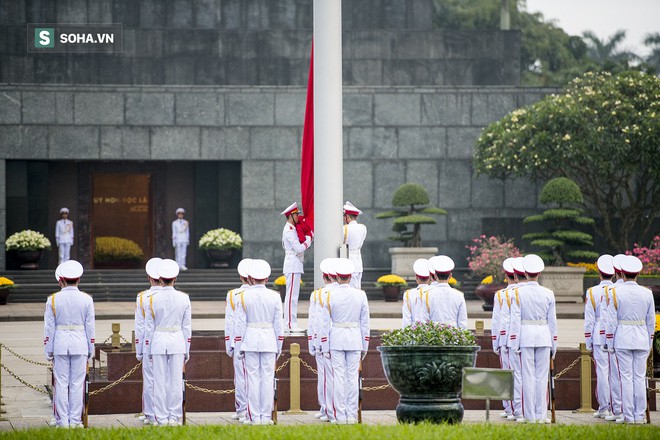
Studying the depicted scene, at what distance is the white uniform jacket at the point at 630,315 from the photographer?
50.7 feet

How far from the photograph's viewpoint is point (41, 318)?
29.0 meters

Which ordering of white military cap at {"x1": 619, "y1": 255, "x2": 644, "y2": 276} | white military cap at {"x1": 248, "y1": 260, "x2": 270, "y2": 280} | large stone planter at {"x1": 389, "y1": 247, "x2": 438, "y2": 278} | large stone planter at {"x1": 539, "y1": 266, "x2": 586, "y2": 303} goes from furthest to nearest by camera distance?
large stone planter at {"x1": 389, "y1": 247, "x2": 438, "y2": 278}, large stone planter at {"x1": 539, "y1": 266, "x2": 586, "y2": 303}, white military cap at {"x1": 619, "y1": 255, "x2": 644, "y2": 276}, white military cap at {"x1": 248, "y1": 260, "x2": 270, "y2": 280}

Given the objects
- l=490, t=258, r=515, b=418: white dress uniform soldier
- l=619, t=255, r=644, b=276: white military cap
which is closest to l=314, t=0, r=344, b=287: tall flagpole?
l=490, t=258, r=515, b=418: white dress uniform soldier

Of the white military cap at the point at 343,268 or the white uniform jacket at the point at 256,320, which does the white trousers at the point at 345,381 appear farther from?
the white military cap at the point at 343,268

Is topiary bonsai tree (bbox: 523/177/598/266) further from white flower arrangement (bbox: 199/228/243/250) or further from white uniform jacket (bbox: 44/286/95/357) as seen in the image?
white uniform jacket (bbox: 44/286/95/357)

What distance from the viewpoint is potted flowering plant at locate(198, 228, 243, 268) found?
124 ft

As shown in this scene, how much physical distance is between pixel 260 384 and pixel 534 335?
11.0 feet

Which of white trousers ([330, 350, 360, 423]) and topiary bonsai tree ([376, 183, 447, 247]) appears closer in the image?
white trousers ([330, 350, 360, 423])

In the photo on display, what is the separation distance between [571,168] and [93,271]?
1401cm

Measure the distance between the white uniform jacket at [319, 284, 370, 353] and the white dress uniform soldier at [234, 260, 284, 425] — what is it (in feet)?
1.89

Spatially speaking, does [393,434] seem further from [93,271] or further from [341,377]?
[93,271]

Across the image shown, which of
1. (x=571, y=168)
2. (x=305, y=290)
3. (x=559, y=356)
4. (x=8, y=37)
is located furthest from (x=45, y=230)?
(x=559, y=356)

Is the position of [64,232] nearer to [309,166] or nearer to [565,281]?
[565,281]

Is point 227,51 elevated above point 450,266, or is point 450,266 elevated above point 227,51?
point 227,51
